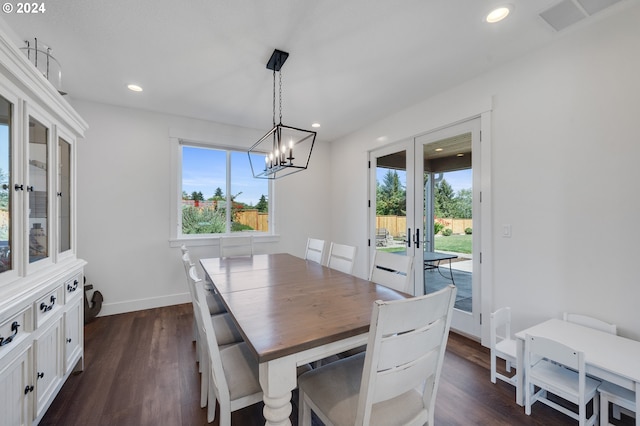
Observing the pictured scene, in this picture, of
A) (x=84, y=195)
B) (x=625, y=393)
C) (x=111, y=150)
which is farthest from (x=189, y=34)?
(x=625, y=393)

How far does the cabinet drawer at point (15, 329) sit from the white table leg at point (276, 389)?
1237 millimetres

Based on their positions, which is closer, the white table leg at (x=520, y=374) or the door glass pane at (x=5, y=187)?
the door glass pane at (x=5, y=187)

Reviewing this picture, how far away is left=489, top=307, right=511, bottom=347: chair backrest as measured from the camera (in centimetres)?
208

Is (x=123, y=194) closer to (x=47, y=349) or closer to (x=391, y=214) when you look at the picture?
(x=47, y=349)

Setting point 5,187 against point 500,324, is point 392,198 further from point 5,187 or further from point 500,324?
point 5,187

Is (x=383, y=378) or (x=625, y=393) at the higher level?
(x=383, y=378)

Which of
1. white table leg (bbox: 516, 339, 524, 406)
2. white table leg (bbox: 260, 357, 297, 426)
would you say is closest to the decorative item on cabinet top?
white table leg (bbox: 260, 357, 297, 426)

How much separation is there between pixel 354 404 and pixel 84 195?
154 inches

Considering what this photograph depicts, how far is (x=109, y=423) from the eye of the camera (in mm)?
1689

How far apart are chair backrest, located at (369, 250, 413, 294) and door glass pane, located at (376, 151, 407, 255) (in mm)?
1497

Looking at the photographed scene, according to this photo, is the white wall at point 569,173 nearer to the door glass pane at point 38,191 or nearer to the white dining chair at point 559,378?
the white dining chair at point 559,378

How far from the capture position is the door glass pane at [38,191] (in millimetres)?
1570

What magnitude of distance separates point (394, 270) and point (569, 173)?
155cm

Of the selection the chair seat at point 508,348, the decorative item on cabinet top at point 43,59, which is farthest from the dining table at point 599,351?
the decorative item on cabinet top at point 43,59
